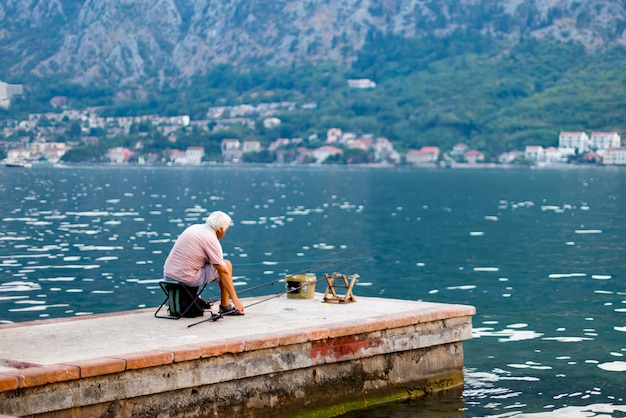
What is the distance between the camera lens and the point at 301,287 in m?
16.5

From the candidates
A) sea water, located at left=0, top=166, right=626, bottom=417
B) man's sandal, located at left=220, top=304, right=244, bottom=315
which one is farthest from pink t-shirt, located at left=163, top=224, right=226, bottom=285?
sea water, located at left=0, top=166, right=626, bottom=417

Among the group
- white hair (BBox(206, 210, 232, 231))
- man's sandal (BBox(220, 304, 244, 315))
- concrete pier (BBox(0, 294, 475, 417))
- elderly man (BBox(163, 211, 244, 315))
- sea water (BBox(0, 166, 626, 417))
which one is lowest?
sea water (BBox(0, 166, 626, 417))

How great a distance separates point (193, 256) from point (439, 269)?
59.9ft

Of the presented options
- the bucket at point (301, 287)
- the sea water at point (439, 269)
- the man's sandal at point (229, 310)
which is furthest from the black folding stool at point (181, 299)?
the bucket at point (301, 287)

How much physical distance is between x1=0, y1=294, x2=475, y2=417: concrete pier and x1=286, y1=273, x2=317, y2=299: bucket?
0.85ft

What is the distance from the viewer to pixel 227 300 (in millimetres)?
14609

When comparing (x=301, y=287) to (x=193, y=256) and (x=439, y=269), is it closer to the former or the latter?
(x=193, y=256)

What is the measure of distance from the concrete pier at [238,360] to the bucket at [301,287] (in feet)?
0.85

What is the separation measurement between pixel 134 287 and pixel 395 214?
34514 mm

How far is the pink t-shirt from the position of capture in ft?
47.2

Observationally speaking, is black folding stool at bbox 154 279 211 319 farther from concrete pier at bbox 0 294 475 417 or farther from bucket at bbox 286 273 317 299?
bucket at bbox 286 273 317 299

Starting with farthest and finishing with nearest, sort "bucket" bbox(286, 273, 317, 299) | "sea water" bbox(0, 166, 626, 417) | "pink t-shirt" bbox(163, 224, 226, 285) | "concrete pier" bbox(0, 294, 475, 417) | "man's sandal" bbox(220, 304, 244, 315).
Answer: "bucket" bbox(286, 273, 317, 299)
"sea water" bbox(0, 166, 626, 417)
"man's sandal" bbox(220, 304, 244, 315)
"pink t-shirt" bbox(163, 224, 226, 285)
"concrete pier" bbox(0, 294, 475, 417)

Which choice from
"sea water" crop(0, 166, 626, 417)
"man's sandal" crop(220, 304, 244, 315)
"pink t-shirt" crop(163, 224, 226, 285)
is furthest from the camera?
"sea water" crop(0, 166, 626, 417)

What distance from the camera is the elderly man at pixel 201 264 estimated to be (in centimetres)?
1439
